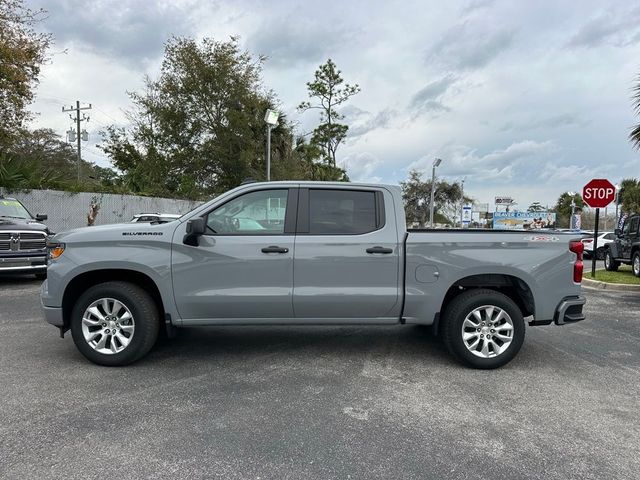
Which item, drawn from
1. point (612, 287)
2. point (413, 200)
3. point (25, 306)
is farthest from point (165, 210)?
point (413, 200)

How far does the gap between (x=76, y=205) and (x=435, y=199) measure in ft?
149

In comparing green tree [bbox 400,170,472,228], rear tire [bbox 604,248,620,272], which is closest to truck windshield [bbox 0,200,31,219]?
rear tire [bbox 604,248,620,272]

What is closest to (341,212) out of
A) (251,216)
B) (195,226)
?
(251,216)

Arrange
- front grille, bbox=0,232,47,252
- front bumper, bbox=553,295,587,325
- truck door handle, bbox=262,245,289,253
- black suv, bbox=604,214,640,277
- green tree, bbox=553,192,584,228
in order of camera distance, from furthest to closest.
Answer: green tree, bbox=553,192,584,228 → black suv, bbox=604,214,640,277 → front grille, bbox=0,232,47,252 → front bumper, bbox=553,295,587,325 → truck door handle, bbox=262,245,289,253

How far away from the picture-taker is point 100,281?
16.5 ft

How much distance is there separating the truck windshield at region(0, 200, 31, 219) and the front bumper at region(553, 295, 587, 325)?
11.2 m

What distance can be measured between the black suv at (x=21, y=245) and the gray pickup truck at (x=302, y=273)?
5988 mm

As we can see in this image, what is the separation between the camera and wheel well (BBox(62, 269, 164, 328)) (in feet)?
16.2

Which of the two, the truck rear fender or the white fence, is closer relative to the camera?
the truck rear fender

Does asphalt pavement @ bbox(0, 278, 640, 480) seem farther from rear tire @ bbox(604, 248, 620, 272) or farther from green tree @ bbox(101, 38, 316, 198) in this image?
green tree @ bbox(101, 38, 316, 198)

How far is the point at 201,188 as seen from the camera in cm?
2697

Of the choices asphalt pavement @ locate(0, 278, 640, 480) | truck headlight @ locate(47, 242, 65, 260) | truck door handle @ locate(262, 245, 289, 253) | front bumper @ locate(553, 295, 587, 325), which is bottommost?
asphalt pavement @ locate(0, 278, 640, 480)

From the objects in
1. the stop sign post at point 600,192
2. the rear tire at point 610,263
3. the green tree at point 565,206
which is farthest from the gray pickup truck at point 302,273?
the green tree at point 565,206

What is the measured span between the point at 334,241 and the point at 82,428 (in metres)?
2.71
